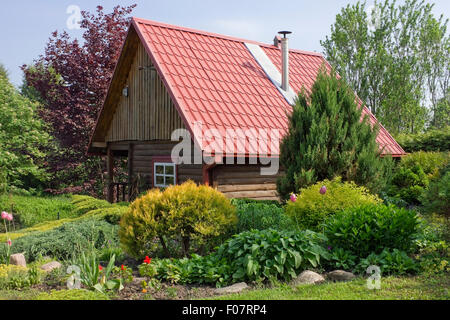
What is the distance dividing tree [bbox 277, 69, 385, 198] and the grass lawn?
4124 mm

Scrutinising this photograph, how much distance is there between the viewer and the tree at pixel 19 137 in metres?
22.9

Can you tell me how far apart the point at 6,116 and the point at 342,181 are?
18693 millimetres

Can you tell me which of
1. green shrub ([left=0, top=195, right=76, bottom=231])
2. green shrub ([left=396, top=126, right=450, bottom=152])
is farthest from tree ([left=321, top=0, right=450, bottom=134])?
green shrub ([left=0, top=195, right=76, bottom=231])

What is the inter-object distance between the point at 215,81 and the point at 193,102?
5.86 ft

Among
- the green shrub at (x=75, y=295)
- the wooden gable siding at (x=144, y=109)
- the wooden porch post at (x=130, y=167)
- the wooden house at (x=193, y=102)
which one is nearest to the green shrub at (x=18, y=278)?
the green shrub at (x=75, y=295)

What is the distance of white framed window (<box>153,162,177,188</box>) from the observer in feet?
44.9

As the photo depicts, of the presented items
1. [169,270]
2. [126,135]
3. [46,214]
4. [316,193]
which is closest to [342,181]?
[316,193]

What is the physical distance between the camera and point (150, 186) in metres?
14.9

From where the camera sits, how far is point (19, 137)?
78.0 ft

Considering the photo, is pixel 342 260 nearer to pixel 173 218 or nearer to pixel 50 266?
pixel 173 218

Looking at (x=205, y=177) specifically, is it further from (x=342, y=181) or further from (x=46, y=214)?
(x=46, y=214)

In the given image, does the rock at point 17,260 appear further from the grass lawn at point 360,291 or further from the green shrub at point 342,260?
the green shrub at point 342,260

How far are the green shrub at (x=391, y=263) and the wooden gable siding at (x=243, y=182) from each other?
19.5ft

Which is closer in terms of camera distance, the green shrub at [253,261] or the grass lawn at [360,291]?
the grass lawn at [360,291]
